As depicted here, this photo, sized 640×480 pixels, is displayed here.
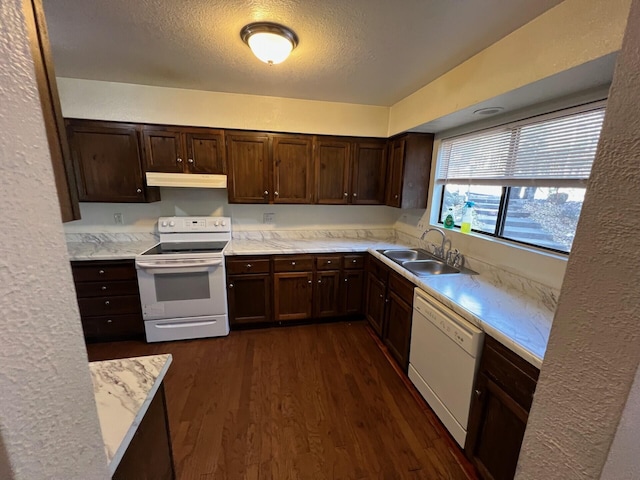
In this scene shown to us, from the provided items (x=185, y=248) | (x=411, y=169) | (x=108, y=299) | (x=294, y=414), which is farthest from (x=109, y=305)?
(x=411, y=169)

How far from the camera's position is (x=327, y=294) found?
9.82 feet

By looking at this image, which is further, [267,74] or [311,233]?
[311,233]

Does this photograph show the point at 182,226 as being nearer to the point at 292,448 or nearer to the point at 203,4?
the point at 203,4

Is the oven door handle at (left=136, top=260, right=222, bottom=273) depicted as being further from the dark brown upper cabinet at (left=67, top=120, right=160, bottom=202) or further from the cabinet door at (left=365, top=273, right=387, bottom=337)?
the cabinet door at (left=365, top=273, right=387, bottom=337)

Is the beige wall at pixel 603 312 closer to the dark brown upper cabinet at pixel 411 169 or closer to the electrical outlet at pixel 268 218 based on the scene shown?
the dark brown upper cabinet at pixel 411 169

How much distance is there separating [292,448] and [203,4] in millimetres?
2492

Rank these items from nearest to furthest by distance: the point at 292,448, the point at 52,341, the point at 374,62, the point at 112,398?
the point at 52,341
the point at 112,398
the point at 292,448
the point at 374,62

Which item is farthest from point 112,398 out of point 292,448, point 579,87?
point 579,87

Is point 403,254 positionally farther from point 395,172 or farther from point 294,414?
point 294,414

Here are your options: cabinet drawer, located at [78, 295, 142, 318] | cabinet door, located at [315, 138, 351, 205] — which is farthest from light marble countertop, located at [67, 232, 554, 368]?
cabinet door, located at [315, 138, 351, 205]

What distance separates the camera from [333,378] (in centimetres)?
222

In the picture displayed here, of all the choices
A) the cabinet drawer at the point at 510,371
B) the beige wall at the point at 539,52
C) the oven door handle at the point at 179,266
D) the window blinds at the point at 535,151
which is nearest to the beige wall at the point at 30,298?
the cabinet drawer at the point at 510,371

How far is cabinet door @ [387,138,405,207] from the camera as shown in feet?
9.43

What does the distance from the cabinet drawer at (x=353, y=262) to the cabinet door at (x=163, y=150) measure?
190 cm
